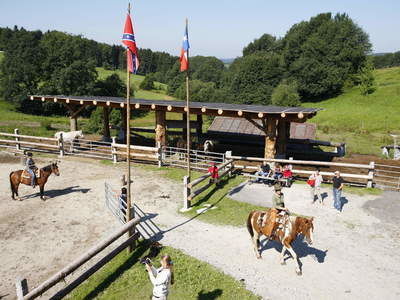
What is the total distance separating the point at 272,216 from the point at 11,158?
740 inches

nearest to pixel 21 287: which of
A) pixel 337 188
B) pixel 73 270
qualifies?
pixel 73 270

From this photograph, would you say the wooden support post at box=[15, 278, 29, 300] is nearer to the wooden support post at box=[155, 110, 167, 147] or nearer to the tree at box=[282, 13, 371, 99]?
the wooden support post at box=[155, 110, 167, 147]

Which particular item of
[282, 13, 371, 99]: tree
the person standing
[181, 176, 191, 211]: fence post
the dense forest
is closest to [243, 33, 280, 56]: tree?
the dense forest

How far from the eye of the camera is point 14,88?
4638 cm

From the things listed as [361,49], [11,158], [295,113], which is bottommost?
[11,158]

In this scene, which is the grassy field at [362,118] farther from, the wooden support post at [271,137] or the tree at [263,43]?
the tree at [263,43]

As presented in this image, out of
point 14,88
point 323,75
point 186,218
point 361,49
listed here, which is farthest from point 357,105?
point 14,88

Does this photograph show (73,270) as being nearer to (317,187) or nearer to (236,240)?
(236,240)

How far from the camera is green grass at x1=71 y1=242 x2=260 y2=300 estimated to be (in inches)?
291

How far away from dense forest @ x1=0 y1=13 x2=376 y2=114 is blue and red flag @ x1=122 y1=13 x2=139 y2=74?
4164 centimetres

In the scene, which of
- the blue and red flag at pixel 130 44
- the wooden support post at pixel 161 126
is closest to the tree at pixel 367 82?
the wooden support post at pixel 161 126

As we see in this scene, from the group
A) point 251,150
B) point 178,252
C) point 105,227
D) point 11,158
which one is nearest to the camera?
point 178,252

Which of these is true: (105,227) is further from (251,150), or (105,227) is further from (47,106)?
(47,106)

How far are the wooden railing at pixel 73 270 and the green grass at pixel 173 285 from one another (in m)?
0.26
